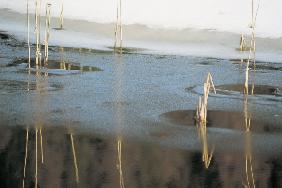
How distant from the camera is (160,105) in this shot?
5582mm

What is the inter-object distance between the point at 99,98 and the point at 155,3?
17.0 ft

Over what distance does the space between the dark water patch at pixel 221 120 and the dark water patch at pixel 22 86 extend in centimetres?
146

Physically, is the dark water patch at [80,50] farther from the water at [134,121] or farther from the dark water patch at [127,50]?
the dark water patch at [127,50]

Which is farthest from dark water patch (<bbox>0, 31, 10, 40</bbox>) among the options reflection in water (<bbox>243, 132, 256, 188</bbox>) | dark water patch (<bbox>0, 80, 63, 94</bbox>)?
reflection in water (<bbox>243, 132, 256, 188</bbox>)

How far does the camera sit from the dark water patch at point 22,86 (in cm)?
588

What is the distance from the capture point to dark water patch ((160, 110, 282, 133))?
498cm

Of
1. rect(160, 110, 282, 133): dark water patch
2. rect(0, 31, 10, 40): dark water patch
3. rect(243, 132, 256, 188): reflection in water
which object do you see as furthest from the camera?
rect(0, 31, 10, 40): dark water patch

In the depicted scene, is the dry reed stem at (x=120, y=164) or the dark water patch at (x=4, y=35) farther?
the dark water patch at (x=4, y=35)

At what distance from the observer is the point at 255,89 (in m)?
6.52

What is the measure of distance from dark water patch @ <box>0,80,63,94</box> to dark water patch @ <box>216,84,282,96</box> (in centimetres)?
181

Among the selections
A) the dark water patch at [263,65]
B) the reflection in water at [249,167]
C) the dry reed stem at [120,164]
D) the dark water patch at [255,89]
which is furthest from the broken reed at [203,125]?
the dark water patch at [263,65]

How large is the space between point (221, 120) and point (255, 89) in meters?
→ 1.51

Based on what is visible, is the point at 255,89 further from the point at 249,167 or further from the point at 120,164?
the point at 120,164

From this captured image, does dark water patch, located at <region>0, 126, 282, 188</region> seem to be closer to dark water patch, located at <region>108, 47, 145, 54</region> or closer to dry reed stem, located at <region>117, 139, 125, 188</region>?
dry reed stem, located at <region>117, 139, 125, 188</region>
